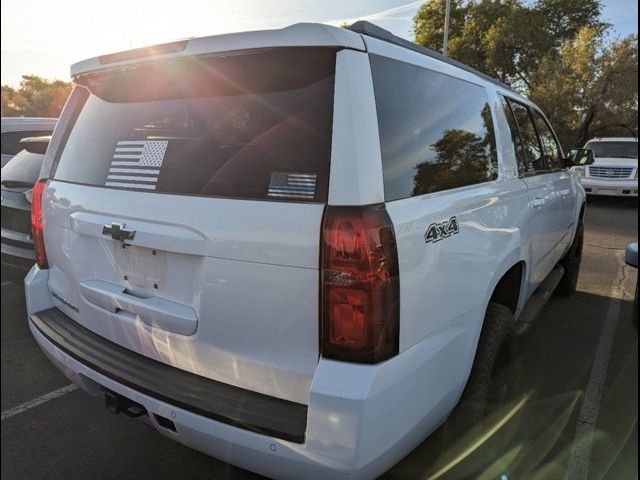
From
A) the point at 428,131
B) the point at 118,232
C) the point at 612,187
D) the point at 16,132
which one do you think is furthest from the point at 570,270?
the point at 612,187

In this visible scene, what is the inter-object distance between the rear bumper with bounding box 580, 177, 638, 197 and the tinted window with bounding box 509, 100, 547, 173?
9.52 meters

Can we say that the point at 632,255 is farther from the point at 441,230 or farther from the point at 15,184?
the point at 15,184

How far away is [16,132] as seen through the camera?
19.5 feet

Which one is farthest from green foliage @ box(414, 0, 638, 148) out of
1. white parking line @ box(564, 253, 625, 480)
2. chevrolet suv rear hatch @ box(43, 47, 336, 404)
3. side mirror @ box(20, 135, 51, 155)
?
side mirror @ box(20, 135, 51, 155)

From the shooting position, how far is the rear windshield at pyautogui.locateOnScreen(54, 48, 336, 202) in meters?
1.72

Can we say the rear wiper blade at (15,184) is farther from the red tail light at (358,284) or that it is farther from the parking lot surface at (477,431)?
the red tail light at (358,284)

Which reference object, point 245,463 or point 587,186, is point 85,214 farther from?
point 587,186

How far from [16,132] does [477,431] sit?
→ 6126 mm

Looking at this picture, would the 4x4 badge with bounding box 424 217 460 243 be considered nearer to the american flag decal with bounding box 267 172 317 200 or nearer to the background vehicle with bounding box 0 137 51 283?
the american flag decal with bounding box 267 172 317 200

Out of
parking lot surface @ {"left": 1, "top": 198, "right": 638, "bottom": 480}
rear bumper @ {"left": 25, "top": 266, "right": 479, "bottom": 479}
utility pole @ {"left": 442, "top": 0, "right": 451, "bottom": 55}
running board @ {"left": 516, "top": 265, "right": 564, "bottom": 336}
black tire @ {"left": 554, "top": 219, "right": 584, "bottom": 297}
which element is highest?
utility pole @ {"left": 442, "top": 0, "right": 451, "bottom": 55}

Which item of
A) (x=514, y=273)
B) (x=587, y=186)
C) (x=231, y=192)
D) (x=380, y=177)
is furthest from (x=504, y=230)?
(x=587, y=186)

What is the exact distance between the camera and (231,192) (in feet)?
5.98

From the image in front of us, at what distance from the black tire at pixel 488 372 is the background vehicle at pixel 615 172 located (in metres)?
10.7

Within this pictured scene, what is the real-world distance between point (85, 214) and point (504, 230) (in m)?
2.08
